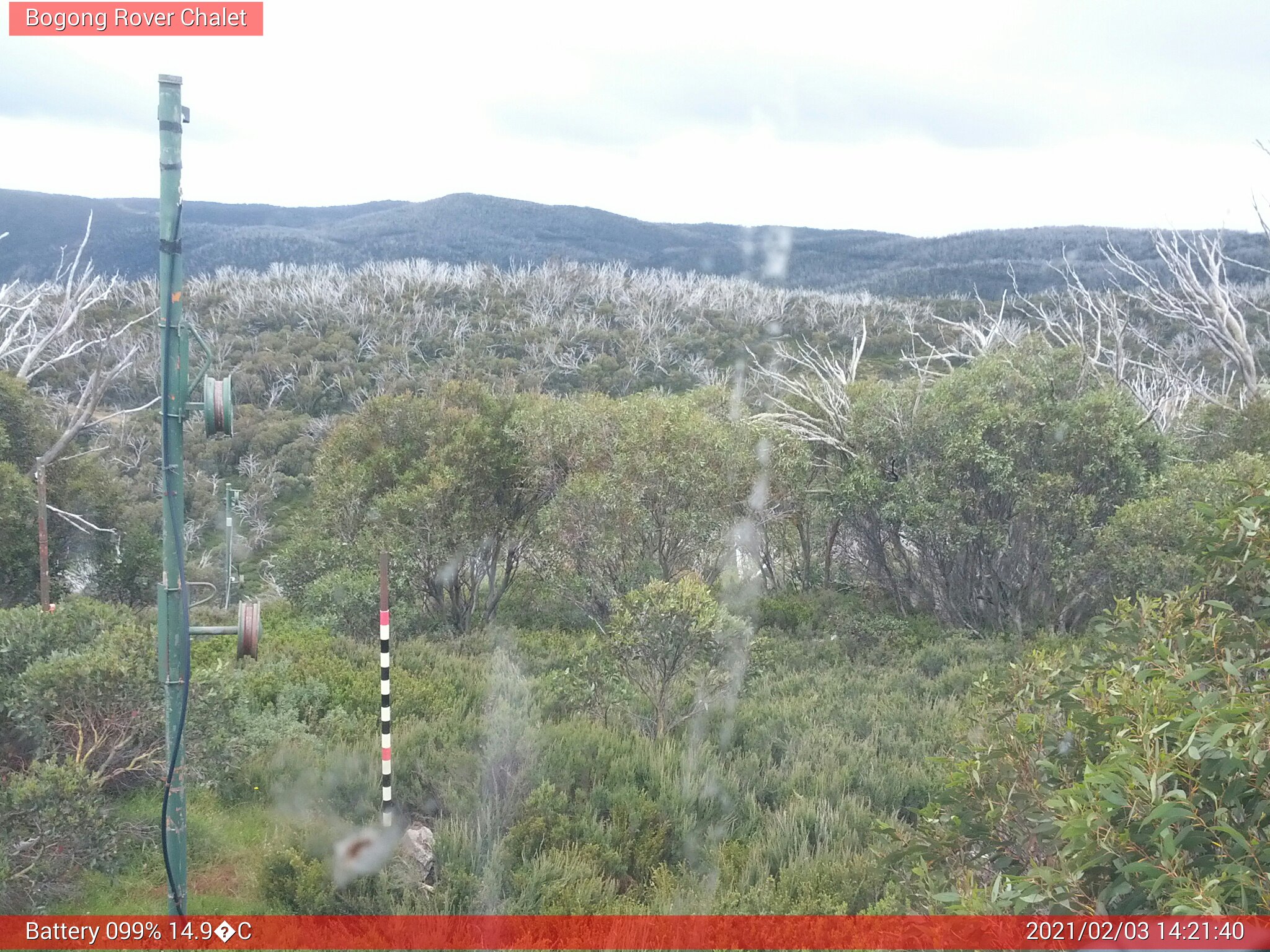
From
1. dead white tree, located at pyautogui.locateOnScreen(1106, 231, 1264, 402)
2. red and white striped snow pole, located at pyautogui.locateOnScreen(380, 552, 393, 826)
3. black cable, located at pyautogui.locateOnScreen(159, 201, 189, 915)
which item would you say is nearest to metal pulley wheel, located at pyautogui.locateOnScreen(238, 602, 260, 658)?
black cable, located at pyautogui.locateOnScreen(159, 201, 189, 915)

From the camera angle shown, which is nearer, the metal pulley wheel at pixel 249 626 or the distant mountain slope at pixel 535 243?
the metal pulley wheel at pixel 249 626

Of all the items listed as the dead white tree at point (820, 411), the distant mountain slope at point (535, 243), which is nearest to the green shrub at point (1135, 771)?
the dead white tree at point (820, 411)

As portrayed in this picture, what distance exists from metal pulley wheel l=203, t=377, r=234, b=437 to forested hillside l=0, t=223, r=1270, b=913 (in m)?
2.39

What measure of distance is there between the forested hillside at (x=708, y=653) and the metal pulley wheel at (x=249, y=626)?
1.66 m

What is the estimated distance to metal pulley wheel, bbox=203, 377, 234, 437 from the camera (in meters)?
4.11

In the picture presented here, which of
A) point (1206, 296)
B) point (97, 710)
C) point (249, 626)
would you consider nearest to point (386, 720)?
point (249, 626)

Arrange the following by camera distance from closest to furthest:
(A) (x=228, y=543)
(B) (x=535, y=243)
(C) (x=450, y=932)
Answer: (C) (x=450, y=932), (A) (x=228, y=543), (B) (x=535, y=243)

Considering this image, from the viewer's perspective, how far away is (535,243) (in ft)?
357

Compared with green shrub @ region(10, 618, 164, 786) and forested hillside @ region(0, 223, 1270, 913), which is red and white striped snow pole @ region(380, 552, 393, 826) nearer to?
forested hillside @ region(0, 223, 1270, 913)

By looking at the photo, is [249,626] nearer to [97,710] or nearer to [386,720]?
[386,720]

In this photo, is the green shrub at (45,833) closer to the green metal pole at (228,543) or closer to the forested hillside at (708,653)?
the forested hillside at (708,653)

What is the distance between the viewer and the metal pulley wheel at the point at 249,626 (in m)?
4.25

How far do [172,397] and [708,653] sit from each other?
5.80 metres

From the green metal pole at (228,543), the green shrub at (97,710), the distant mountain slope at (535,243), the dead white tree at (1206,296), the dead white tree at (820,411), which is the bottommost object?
the green metal pole at (228,543)
